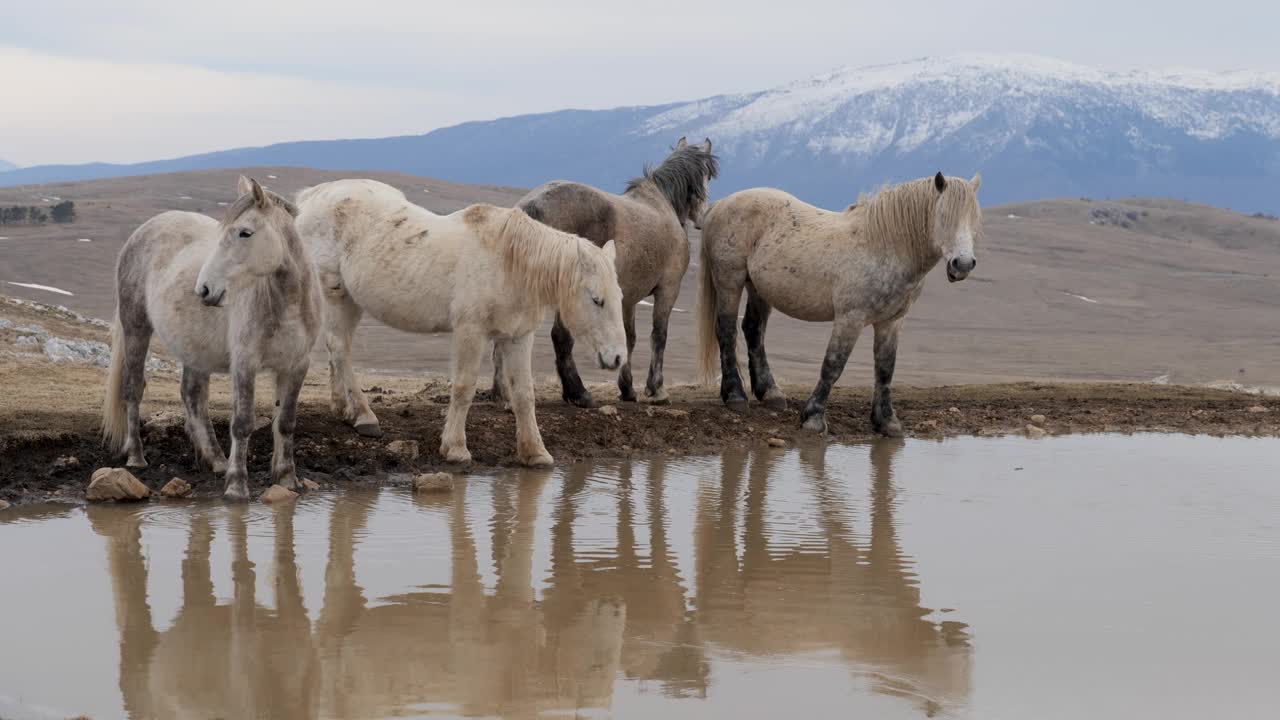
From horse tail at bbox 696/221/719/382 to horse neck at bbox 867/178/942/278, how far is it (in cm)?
206

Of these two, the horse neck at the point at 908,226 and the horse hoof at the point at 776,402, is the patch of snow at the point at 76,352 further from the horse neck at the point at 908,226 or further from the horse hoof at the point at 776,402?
the horse neck at the point at 908,226

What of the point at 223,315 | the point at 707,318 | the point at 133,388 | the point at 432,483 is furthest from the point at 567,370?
the point at 133,388

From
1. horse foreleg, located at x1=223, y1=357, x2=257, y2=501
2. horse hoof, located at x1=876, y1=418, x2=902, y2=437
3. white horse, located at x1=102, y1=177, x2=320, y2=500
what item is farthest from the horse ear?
horse hoof, located at x1=876, y1=418, x2=902, y2=437

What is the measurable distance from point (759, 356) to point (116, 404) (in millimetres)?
6106

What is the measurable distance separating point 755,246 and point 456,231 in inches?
144

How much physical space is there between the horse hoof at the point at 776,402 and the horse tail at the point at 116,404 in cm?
600

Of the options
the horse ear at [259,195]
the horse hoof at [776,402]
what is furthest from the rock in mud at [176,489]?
the horse hoof at [776,402]

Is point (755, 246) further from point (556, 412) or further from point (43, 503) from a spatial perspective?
point (43, 503)

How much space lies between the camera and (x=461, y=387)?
29.4ft

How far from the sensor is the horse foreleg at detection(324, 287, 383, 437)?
374 inches

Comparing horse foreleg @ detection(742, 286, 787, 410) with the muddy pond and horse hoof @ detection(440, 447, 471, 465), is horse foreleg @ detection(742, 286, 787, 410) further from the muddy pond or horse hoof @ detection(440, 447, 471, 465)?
horse hoof @ detection(440, 447, 471, 465)

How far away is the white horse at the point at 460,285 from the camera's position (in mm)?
8781

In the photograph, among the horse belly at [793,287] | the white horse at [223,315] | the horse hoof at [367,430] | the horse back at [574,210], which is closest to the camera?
the white horse at [223,315]

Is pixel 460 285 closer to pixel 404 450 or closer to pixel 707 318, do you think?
pixel 404 450
